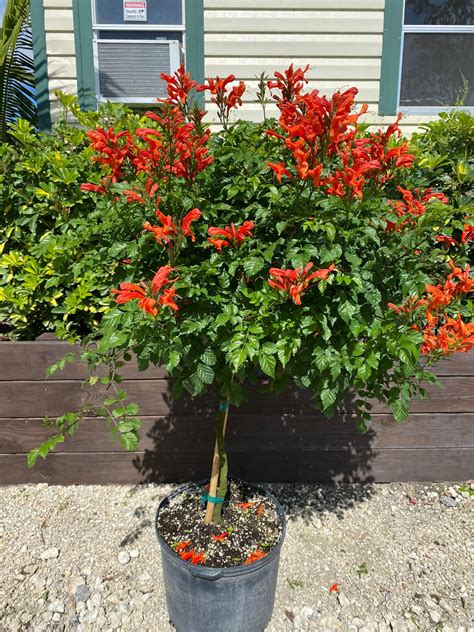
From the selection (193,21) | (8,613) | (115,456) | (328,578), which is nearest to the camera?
(8,613)

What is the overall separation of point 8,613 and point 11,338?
166 centimetres

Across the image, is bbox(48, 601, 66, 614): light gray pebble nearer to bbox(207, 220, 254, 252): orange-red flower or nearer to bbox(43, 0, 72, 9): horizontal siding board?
bbox(207, 220, 254, 252): orange-red flower

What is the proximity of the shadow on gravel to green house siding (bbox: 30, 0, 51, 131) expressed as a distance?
2.98 metres

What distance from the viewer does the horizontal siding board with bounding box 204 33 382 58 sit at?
4.13 metres

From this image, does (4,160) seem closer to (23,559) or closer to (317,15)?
(23,559)

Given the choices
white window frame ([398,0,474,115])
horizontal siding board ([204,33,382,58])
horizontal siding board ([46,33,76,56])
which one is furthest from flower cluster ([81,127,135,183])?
white window frame ([398,0,474,115])

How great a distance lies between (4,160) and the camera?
3.01 m

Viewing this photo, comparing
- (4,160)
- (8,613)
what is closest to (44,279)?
(4,160)

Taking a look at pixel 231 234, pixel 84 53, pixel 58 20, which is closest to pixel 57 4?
pixel 58 20

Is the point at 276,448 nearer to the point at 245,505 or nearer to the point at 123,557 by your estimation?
the point at 245,505

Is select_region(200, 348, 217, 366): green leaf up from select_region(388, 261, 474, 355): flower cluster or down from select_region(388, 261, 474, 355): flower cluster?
down

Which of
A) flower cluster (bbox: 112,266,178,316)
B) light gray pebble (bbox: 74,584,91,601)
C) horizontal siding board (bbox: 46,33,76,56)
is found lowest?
light gray pebble (bbox: 74,584,91,601)

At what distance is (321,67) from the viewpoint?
4184 millimetres

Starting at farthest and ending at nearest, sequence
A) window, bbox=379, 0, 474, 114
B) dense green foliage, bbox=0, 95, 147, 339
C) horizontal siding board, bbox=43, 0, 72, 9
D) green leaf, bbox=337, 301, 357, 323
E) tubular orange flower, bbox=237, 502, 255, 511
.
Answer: window, bbox=379, 0, 474, 114, horizontal siding board, bbox=43, 0, 72, 9, dense green foliage, bbox=0, 95, 147, 339, tubular orange flower, bbox=237, 502, 255, 511, green leaf, bbox=337, 301, 357, 323
